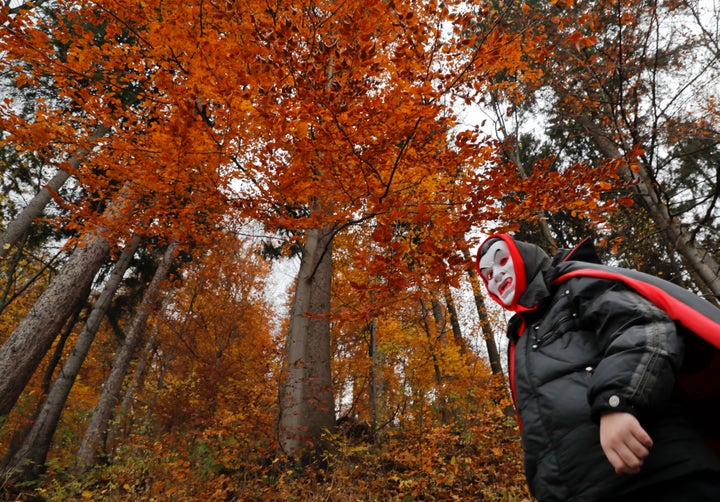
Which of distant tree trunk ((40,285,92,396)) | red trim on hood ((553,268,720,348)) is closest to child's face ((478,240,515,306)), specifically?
red trim on hood ((553,268,720,348))

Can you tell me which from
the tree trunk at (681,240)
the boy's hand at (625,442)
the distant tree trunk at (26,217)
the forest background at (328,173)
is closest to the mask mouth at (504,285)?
the boy's hand at (625,442)

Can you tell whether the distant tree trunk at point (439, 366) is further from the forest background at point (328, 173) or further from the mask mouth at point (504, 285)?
the mask mouth at point (504, 285)

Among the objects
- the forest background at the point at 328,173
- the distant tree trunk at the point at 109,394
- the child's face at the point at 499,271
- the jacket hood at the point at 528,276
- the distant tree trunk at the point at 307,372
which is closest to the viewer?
the jacket hood at the point at 528,276

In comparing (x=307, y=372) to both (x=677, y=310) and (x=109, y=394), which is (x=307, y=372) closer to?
(x=677, y=310)

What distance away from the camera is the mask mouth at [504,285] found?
69.4 inches

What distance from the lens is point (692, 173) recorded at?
39.5 ft

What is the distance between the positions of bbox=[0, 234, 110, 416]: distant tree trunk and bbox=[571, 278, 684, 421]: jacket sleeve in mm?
8160

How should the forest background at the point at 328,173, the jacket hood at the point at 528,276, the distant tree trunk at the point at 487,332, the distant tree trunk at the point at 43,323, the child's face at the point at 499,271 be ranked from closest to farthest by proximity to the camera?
the jacket hood at the point at 528,276 < the child's face at the point at 499,271 < the forest background at the point at 328,173 < the distant tree trunk at the point at 43,323 < the distant tree trunk at the point at 487,332

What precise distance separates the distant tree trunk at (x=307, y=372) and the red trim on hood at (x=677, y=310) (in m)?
3.98

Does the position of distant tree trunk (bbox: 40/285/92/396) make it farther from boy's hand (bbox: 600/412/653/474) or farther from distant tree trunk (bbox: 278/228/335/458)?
boy's hand (bbox: 600/412/653/474)

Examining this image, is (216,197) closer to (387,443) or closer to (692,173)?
(387,443)

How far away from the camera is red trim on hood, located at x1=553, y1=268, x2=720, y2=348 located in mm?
1028

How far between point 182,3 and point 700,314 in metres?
7.14

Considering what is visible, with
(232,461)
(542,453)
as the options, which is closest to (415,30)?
A: (542,453)
